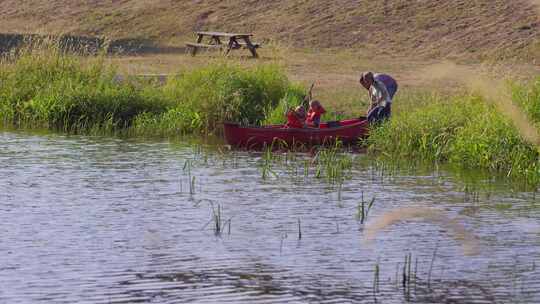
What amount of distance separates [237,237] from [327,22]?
986 inches

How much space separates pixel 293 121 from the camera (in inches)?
761

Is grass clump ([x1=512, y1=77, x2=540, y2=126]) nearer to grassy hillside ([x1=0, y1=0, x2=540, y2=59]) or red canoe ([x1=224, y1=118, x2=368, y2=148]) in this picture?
red canoe ([x1=224, y1=118, x2=368, y2=148])

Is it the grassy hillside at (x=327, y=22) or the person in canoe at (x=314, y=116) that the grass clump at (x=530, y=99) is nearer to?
the person in canoe at (x=314, y=116)

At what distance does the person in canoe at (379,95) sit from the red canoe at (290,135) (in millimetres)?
334

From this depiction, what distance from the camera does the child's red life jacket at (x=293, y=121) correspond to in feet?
63.3

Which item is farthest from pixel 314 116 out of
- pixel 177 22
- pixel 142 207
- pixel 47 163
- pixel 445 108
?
pixel 177 22

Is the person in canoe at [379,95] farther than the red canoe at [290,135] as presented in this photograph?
Yes

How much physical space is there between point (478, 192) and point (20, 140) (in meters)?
8.30

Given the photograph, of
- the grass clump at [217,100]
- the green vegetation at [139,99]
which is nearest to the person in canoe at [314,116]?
the green vegetation at [139,99]

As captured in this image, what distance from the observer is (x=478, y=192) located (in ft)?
50.7

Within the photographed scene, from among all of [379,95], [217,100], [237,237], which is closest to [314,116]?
[379,95]

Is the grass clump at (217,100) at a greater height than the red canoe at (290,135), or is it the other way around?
the grass clump at (217,100)

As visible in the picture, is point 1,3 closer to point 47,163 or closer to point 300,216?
point 47,163

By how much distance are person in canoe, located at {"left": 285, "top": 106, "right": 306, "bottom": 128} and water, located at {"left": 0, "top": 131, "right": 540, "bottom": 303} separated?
121 centimetres
